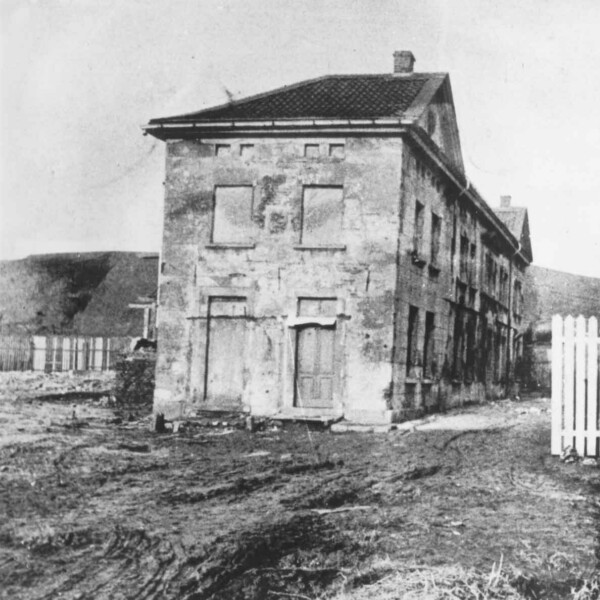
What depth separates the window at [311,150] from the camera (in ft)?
56.6

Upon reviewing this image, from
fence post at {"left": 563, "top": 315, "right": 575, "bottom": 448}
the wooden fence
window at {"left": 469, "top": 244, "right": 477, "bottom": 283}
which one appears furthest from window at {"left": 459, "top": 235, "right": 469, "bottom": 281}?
the wooden fence

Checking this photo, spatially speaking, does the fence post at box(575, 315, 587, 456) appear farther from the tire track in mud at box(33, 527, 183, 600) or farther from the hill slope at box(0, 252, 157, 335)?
the hill slope at box(0, 252, 157, 335)

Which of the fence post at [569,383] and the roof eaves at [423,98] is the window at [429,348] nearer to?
the roof eaves at [423,98]

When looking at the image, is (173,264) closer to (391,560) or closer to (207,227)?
(207,227)

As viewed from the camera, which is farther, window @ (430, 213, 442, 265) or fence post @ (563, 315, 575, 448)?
window @ (430, 213, 442, 265)

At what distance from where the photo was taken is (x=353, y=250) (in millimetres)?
16859

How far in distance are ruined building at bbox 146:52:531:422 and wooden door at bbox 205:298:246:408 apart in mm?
28

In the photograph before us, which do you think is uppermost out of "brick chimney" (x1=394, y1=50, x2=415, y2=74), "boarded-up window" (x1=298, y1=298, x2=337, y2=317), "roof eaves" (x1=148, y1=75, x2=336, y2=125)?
"brick chimney" (x1=394, y1=50, x2=415, y2=74)

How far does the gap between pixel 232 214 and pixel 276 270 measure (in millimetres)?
1716

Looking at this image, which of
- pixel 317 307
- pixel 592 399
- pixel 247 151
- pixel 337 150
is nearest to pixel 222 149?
pixel 247 151

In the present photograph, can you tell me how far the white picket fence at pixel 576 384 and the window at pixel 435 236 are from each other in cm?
959

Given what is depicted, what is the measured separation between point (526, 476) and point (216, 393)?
9.03 meters

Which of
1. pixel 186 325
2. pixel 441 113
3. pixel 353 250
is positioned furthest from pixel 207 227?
pixel 441 113

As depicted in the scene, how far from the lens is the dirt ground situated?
510 cm
